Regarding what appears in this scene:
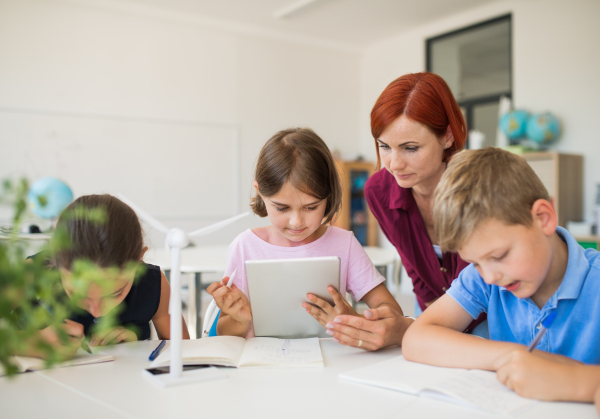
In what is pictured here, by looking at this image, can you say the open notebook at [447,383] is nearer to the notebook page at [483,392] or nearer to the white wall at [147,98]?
the notebook page at [483,392]

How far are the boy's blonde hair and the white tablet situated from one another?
1.04ft

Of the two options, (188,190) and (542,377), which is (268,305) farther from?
(188,190)

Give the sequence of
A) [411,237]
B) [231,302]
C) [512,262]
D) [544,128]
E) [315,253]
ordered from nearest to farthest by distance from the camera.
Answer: [512,262] → [231,302] → [315,253] → [411,237] → [544,128]

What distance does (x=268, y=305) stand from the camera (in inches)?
49.6

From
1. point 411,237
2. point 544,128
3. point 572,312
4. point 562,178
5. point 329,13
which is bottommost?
point 572,312

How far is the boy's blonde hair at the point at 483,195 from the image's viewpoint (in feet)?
3.01

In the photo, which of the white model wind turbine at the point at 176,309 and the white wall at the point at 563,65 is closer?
the white model wind turbine at the point at 176,309

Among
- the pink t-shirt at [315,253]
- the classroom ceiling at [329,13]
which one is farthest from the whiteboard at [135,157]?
the pink t-shirt at [315,253]

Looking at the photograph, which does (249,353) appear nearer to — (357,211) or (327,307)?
(327,307)

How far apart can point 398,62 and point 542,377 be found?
555cm

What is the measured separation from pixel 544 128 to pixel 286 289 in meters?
3.66

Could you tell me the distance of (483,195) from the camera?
36.5 inches

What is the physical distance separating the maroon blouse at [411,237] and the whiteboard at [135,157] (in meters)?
3.42

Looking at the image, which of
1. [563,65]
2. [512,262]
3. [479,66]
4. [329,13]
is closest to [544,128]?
[563,65]
